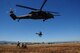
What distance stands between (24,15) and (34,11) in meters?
A: 2.29

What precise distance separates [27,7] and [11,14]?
832cm

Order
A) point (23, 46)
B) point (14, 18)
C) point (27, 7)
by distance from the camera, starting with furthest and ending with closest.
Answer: point (23, 46)
point (14, 18)
point (27, 7)

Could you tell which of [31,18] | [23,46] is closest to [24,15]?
[31,18]

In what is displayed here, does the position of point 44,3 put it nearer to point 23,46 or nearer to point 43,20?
point 43,20

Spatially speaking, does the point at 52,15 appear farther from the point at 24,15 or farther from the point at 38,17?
the point at 24,15

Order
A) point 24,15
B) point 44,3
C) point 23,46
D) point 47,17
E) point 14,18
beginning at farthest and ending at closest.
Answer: point 23,46, point 14,18, point 24,15, point 47,17, point 44,3

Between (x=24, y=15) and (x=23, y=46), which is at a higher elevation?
(x=24, y=15)

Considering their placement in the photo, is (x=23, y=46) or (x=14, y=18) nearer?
(x=14, y=18)

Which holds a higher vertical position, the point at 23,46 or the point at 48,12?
the point at 48,12

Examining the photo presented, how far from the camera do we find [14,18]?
2856 centimetres

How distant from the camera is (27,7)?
22219 millimetres

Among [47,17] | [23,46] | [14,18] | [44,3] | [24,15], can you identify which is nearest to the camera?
[44,3]

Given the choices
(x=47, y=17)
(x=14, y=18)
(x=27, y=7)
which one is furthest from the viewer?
(x=14, y=18)

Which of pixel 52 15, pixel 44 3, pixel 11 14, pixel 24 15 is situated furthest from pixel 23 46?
pixel 44 3
